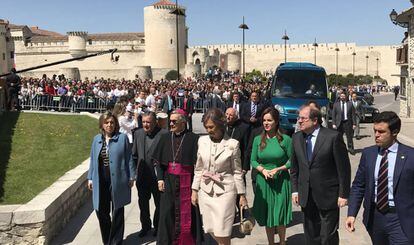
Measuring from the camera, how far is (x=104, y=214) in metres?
5.83

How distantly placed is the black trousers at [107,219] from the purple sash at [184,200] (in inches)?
35.1

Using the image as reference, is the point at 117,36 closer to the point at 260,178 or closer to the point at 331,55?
the point at 331,55

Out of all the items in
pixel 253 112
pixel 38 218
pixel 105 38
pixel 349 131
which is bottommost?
pixel 38 218

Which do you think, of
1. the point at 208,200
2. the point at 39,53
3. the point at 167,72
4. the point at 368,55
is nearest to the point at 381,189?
the point at 208,200

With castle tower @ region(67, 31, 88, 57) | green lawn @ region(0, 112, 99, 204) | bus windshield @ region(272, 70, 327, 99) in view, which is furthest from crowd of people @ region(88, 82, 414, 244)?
castle tower @ region(67, 31, 88, 57)

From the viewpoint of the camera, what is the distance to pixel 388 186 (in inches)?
147

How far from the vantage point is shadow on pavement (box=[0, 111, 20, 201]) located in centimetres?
792

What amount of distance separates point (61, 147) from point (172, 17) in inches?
2739

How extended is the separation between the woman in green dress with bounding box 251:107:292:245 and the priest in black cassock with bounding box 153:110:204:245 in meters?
0.76

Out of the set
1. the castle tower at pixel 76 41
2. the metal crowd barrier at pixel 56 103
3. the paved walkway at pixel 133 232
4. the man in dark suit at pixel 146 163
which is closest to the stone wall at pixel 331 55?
the castle tower at pixel 76 41

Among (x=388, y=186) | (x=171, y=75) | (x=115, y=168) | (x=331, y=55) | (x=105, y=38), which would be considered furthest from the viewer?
(x=331, y=55)

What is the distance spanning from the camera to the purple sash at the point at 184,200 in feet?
17.0

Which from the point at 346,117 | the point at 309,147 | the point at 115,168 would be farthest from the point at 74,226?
the point at 346,117

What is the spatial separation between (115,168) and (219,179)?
5.36 ft
